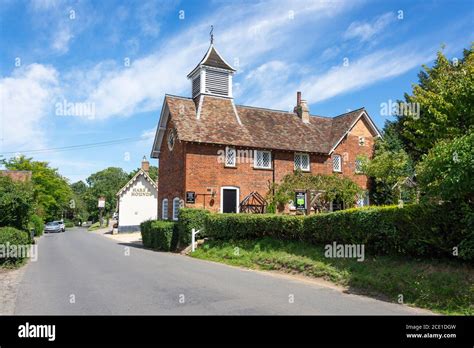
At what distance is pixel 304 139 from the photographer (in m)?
30.4

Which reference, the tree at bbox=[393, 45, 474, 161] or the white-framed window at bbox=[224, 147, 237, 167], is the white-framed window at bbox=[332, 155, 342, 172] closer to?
the tree at bbox=[393, 45, 474, 161]

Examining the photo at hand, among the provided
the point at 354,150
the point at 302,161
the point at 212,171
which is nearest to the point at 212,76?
the point at 212,171

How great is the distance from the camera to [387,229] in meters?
11.8

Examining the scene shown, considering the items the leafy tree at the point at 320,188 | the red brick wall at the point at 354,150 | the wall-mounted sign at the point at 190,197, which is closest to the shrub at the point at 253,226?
the wall-mounted sign at the point at 190,197

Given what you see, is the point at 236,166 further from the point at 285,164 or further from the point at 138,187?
the point at 138,187

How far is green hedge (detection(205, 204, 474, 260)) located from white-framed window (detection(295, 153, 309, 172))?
1200 centimetres

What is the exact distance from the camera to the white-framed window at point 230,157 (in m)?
26.7

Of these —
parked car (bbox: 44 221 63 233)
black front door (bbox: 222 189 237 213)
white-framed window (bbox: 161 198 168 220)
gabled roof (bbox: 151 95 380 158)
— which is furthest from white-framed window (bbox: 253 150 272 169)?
parked car (bbox: 44 221 63 233)

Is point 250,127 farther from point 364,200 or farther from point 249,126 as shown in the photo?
point 364,200

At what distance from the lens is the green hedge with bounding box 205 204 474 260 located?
997 cm

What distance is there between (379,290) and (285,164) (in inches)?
733

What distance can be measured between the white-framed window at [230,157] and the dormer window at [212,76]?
452cm

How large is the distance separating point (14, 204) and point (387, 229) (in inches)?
643
